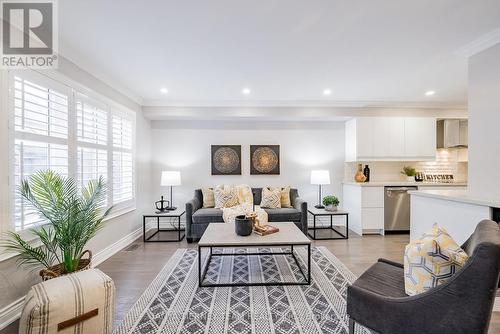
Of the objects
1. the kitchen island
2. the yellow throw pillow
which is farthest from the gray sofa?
the kitchen island

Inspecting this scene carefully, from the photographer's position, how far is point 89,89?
290cm

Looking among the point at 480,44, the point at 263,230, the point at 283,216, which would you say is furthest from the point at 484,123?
the point at 283,216

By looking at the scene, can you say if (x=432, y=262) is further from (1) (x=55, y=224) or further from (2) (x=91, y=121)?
(2) (x=91, y=121)

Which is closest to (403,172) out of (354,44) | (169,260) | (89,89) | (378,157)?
(378,157)

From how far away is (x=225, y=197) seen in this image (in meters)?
4.29

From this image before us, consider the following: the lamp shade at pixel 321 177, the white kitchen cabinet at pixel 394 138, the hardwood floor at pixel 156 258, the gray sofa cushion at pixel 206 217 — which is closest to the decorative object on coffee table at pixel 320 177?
the lamp shade at pixel 321 177

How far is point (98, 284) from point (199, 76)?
2.63 meters

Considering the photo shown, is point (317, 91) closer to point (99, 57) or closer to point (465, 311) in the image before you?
point (99, 57)

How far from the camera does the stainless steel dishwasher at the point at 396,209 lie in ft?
14.1

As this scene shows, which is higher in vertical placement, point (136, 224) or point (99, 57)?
point (99, 57)

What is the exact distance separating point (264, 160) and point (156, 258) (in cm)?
274

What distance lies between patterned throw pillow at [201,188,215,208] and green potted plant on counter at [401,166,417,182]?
400 cm

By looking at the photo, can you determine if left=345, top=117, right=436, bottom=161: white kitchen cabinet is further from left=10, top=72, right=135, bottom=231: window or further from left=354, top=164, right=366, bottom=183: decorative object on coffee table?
left=10, top=72, right=135, bottom=231: window

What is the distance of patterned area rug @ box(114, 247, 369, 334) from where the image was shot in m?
1.83
